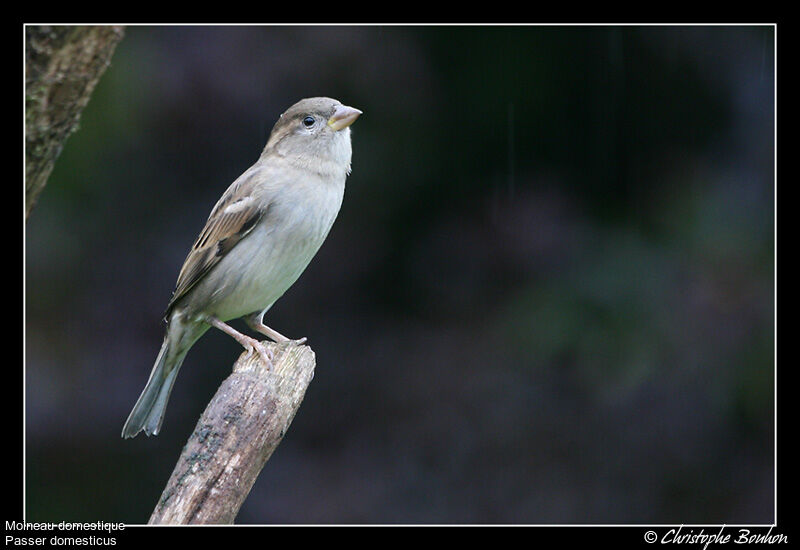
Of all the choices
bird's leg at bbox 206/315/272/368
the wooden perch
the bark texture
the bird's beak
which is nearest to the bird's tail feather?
bird's leg at bbox 206/315/272/368

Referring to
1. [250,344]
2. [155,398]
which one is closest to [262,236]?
[250,344]

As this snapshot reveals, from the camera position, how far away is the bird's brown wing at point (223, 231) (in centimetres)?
433

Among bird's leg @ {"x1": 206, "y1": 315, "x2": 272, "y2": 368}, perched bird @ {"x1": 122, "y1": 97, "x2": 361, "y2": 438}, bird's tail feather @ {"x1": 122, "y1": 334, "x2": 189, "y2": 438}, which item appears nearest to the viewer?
bird's leg @ {"x1": 206, "y1": 315, "x2": 272, "y2": 368}

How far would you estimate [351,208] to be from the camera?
21.2 ft

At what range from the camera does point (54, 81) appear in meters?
2.88

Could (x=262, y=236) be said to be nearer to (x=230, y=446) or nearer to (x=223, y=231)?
(x=223, y=231)

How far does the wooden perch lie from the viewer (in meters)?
3.19

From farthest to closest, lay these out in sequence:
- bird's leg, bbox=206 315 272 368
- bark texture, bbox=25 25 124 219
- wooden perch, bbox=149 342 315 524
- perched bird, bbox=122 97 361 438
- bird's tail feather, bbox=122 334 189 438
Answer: bird's tail feather, bbox=122 334 189 438, perched bird, bbox=122 97 361 438, bird's leg, bbox=206 315 272 368, wooden perch, bbox=149 342 315 524, bark texture, bbox=25 25 124 219

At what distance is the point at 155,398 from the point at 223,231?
2.46ft

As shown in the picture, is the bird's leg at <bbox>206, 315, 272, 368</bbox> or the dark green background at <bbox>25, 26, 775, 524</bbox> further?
the dark green background at <bbox>25, 26, 775, 524</bbox>

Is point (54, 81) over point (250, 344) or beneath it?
over

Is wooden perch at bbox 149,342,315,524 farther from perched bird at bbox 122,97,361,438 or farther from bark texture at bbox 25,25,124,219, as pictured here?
bark texture at bbox 25,25,124,219

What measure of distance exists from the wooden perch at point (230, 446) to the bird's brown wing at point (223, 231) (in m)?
0.85

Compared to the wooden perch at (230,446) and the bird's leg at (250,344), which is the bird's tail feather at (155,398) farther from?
the wooden perch at (230,446)
